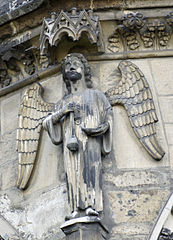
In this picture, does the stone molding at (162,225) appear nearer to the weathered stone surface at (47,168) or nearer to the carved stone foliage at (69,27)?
the weathered stone surface at (47,168)

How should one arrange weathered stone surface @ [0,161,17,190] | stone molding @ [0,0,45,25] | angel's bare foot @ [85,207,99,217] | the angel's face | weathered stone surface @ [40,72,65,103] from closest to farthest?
angel's bare foot @ [85,207,99,217] < the angel's face < weathered stone surface @ [0,161,17,190] < weathered stone surface @ [40,72,65,103] < stone molding @ [0,0,45,25]

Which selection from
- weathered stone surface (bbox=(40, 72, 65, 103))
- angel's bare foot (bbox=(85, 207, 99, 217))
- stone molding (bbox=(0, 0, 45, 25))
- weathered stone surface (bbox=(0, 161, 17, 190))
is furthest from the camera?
stone molding (bbox=(0, 0, 45, 25))

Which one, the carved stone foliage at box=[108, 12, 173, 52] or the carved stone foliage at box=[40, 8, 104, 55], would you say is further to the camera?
the carved stone foliage at box=[108, 12, 173, 52]

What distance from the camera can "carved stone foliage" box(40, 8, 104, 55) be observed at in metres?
7.92

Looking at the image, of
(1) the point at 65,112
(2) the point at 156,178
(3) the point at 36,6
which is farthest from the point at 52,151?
(3) the point at 36,6

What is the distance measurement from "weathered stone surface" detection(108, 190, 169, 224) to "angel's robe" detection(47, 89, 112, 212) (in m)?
0.22

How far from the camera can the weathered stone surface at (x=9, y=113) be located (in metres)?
8.43

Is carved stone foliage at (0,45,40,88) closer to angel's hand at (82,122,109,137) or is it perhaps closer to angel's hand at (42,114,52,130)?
angel's hand at (42,114,52,130)

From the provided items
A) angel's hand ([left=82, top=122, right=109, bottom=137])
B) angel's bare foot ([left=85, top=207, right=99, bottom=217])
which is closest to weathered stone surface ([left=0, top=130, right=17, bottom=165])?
angel's hand ([left=82, top=122, right=109, bottom=137])

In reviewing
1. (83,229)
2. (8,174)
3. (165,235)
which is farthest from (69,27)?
(165,235)

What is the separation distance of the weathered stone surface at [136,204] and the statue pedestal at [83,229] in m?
0.34

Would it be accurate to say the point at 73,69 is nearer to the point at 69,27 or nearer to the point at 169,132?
the point at 69,27

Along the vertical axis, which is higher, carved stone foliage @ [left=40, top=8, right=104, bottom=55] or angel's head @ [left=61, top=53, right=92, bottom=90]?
carved stone foliage @ [left=40, top=8, right=104, bottom=55]

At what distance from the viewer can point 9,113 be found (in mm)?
8523
